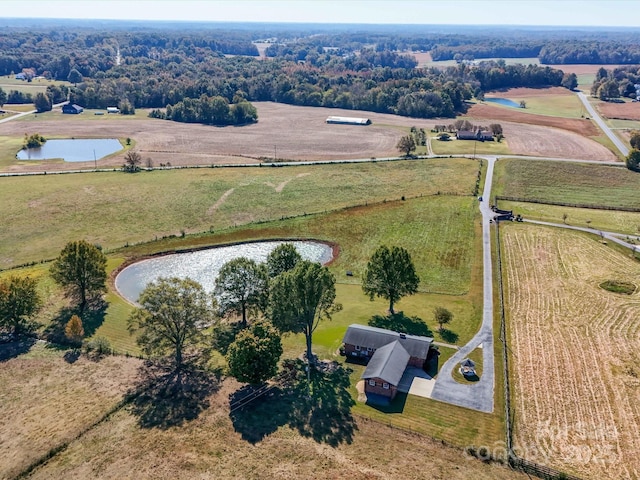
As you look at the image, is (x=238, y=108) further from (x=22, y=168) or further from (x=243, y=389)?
(x=243, y=389)

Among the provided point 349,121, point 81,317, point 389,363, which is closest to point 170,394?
point 81,317

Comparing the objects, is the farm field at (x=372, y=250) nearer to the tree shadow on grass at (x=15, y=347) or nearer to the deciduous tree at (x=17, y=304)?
the deciduous tree at (x=17, y=304)

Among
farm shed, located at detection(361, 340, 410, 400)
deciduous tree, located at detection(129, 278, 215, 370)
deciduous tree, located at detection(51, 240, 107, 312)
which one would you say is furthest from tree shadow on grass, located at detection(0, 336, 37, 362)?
farm shed, located at detection(361, 340, 410, 400)

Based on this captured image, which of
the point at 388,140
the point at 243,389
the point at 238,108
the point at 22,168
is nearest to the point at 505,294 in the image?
the point at 243,389

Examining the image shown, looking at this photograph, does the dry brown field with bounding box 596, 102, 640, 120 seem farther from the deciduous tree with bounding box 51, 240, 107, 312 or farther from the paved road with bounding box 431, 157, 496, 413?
the deciduous tree with bounding box 51, 240, 107, 312

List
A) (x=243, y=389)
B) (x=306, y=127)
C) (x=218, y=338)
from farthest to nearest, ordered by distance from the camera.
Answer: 1. (x=306, y=127)
2. (x=218, y=338)
3. (x=243, y=389)
